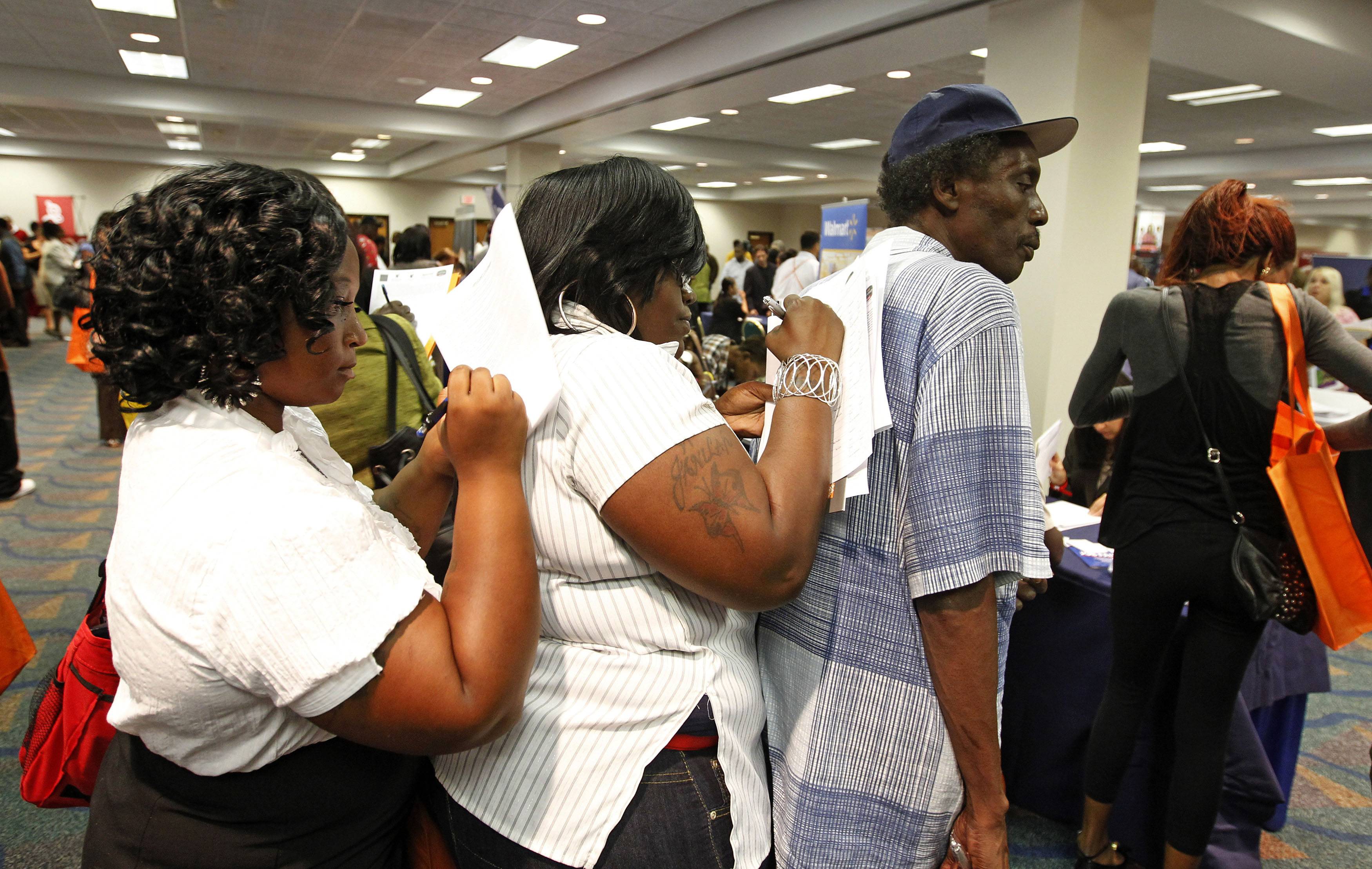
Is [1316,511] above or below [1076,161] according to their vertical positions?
below

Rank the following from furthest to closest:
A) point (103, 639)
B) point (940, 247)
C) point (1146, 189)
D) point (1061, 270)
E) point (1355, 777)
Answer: point (1146, 189) < point (1061, 270) < point (1355, 777) < point (940, 247) < point (103, 639)

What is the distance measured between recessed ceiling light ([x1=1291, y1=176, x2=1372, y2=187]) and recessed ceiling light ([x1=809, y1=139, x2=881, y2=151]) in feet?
23.0

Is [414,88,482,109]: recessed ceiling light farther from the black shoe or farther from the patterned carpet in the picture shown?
the black shoe

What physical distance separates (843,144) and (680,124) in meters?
2.95

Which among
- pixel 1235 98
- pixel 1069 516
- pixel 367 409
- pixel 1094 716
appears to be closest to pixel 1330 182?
pixel 1235 98

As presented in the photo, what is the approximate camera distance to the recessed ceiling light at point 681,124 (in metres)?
10.7

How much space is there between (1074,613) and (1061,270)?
108 inches

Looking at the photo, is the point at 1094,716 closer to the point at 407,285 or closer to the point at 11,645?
the point at 11,645

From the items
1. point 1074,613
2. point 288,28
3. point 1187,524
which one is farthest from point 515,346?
point 288,28

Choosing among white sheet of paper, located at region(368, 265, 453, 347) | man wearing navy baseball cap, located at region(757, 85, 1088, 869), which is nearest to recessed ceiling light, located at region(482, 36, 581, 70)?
white sheet of paper, located at region(368, 265, 453, 347)

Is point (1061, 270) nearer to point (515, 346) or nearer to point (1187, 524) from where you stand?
point (1187, 524)

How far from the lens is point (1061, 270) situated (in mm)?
4371

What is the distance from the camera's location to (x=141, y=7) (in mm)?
6648

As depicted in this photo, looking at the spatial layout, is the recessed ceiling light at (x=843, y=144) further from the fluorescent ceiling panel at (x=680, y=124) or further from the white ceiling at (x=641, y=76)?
the fluorescent ceiling panel at (x=680, y=124)
